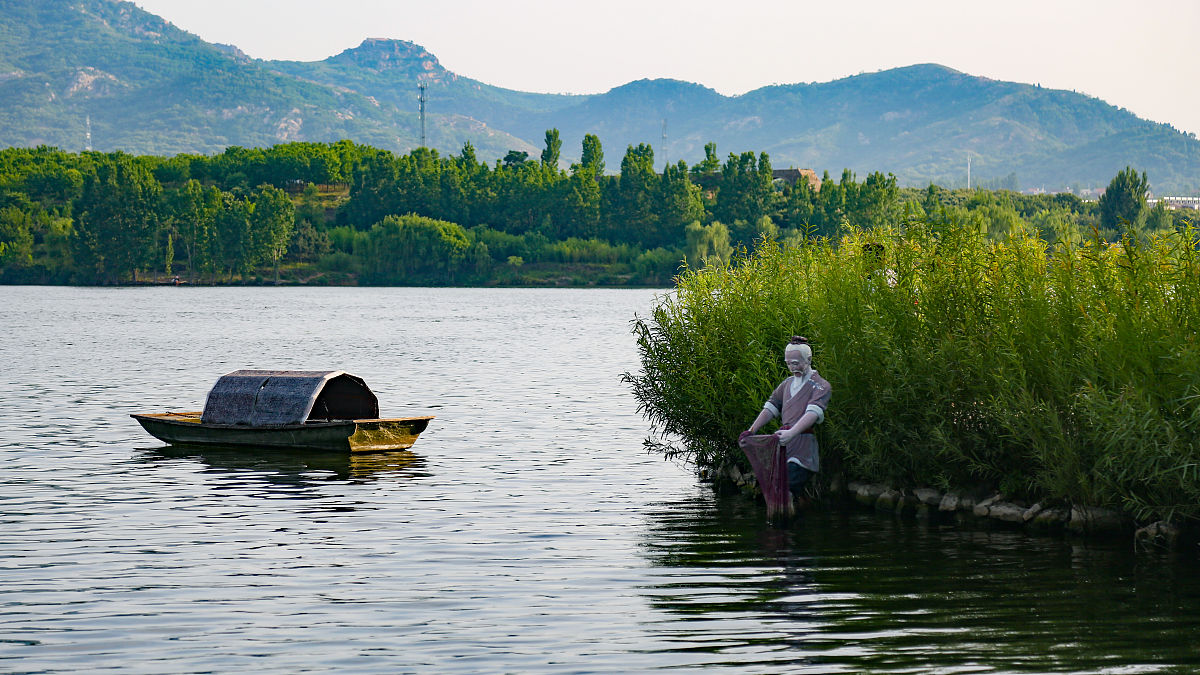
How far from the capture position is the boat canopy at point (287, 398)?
32.0 meters

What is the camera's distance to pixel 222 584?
1820cm

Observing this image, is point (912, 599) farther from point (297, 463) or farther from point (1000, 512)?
point (297, 463)

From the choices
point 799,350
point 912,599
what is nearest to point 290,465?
point 799,350

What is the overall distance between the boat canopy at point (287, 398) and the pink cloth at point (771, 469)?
13.7 m

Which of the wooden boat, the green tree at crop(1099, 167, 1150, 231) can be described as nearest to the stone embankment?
the wooden boat

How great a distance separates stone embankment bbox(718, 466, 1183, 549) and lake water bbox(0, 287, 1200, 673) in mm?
542

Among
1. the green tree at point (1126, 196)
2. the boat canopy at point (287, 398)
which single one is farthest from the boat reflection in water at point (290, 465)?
the green tree at point (1126, 196)

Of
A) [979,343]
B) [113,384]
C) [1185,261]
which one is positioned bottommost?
[113,384]

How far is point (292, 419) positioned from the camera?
104 ft

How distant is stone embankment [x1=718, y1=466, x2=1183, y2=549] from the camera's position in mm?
19969

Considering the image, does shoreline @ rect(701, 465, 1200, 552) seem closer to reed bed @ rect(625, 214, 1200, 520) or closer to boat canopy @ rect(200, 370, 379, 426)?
reed bed @ rect(625, 214, 1200, 520)

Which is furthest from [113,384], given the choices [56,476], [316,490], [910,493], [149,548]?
[910,493]

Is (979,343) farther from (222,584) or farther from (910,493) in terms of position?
(222,584)

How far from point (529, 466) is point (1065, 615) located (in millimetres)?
17061
